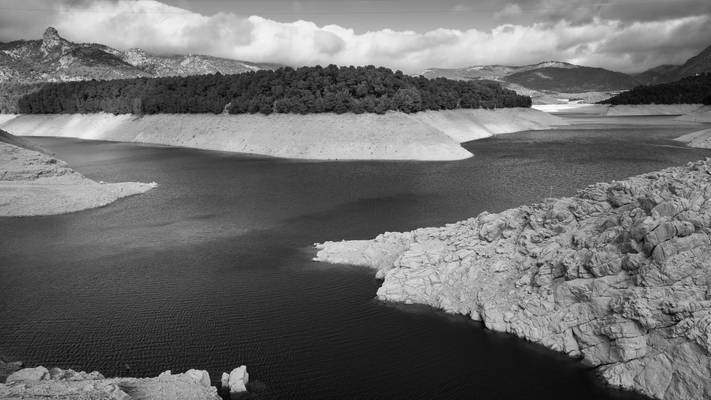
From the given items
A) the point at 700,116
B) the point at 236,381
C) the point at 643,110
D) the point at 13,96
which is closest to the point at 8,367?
the point at 236,381

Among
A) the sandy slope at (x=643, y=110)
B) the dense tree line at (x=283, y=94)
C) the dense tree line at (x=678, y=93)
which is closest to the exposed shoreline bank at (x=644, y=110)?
the sandy slope at (x=643, y=110)

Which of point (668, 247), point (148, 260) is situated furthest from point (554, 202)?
point (148, 260)

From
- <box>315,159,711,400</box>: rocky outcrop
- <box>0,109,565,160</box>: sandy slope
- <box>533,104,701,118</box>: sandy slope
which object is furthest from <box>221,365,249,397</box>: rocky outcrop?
<box>533,104,701,118</box>: sandy slope

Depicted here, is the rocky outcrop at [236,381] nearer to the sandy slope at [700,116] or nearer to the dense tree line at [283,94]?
the dense tree line at [283,94]

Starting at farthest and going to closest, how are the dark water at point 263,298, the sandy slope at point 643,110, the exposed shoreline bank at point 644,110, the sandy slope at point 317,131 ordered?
1. the sandy slope at point 643,110
2. the exposed shoreline bank at point 644,110
3. the sandy slope at point 317,131
4. the dark water at point 263,298

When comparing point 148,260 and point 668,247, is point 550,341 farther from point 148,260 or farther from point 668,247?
point 148,260

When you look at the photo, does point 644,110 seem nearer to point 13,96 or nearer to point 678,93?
point 678,93

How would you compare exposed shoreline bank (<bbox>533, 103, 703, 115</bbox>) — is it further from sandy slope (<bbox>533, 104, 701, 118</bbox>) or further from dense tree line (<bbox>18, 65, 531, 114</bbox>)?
dense tree line (<bbox>18, 65, 531, 114</bbox>)
